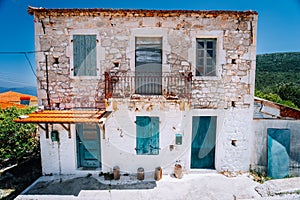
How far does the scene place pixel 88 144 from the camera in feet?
25.8

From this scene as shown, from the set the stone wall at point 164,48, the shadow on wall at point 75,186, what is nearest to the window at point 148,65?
the stone wall at point 164,48

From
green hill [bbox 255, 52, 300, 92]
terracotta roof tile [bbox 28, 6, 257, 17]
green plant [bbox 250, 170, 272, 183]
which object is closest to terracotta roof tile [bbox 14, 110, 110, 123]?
terracotta roof tile [bbox 28, 6, 257, 17]

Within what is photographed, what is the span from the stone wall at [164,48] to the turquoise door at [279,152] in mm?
1796

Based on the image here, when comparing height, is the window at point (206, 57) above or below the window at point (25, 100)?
above

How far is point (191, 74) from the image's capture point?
293 inches

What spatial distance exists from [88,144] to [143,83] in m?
3.53

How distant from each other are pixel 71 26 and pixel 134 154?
584 centimetres

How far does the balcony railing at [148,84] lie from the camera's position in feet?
24.8

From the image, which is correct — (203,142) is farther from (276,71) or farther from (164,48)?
(276,71)

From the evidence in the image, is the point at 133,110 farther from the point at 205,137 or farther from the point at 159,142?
the point at 205,137

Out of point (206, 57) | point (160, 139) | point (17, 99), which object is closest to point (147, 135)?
point (160, 139)

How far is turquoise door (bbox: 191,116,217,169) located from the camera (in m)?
7.96

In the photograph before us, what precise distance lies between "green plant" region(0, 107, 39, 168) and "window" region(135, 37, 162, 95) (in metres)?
5.49

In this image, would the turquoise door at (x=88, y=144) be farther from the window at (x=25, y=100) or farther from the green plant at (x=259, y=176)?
the window at (x=25, y=100)
